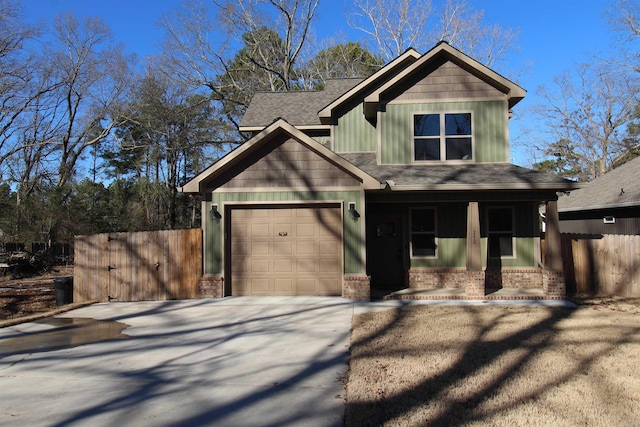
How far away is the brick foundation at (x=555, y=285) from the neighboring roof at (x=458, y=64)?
491cm

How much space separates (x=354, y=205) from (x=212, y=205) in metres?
3.54

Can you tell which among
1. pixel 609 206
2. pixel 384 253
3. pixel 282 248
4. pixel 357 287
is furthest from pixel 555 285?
pixel 609 206

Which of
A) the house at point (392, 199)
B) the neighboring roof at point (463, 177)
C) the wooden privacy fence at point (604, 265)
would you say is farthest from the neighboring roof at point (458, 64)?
the wooden privacy fence at point (604, 265)

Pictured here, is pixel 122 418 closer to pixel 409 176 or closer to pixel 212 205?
pixel 212 205

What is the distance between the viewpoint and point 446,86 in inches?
514

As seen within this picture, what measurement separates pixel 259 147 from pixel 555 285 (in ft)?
26.0

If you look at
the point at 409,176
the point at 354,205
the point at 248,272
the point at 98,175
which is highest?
the point at 98,175

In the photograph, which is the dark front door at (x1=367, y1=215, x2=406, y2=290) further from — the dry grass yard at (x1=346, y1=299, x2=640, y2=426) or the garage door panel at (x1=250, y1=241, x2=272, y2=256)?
the dry grass yard at (x1=346, y1=299, x2=640, y2=426)

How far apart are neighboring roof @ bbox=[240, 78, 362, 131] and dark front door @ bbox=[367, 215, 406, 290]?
166 inches

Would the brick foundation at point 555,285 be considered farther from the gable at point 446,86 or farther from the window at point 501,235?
the gable at point 446,86

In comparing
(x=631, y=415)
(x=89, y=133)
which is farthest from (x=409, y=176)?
(x=89, y=133)

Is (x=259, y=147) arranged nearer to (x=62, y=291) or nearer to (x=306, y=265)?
(x=306, y=265)

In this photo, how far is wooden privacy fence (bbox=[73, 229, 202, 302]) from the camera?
11.8 m

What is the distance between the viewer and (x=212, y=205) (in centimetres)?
1164
